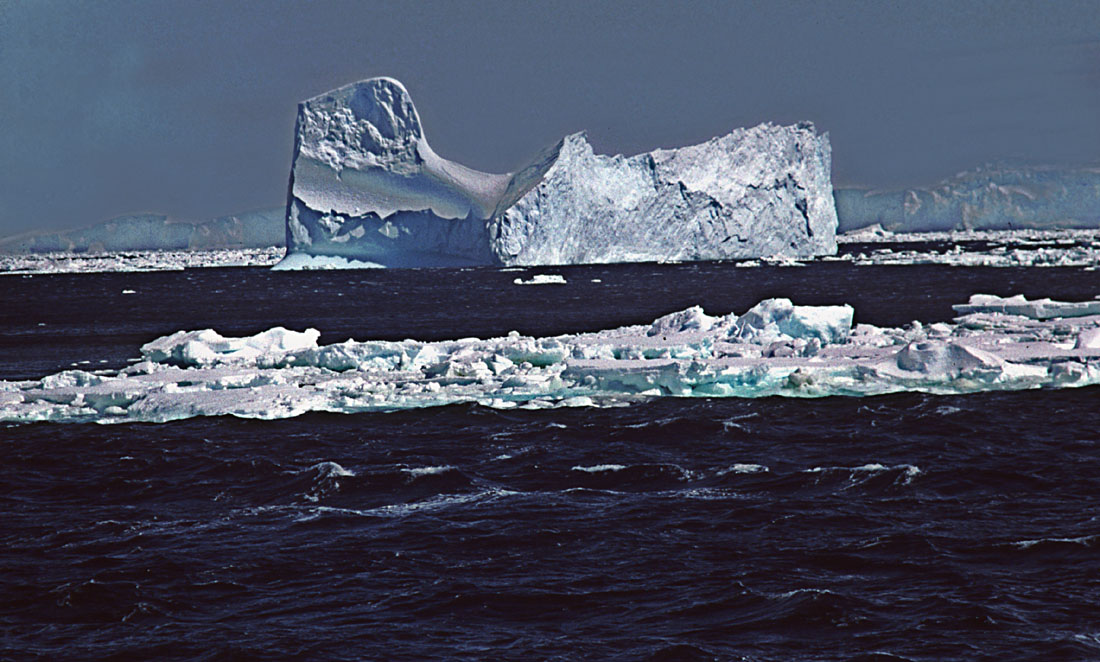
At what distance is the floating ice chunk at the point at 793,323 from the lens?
2412 centimetres

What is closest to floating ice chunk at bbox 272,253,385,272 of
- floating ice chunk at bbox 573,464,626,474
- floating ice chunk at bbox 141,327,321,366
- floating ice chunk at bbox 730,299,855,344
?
floating ice chunk at bbox 141,327,321,366

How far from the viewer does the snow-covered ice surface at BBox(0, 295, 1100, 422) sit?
756 inches

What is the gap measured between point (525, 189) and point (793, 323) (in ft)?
130

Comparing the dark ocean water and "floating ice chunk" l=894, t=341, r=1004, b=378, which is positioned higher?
"floating ice chunk" l=894, t=341, r=1004, b=378

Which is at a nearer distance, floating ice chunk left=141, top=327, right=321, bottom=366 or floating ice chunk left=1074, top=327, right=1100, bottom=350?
floating ice chunk left=1074, top=327, right=1100, bottom=350

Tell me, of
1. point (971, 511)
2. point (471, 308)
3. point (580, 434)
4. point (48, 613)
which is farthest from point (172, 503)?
point (471, 308)

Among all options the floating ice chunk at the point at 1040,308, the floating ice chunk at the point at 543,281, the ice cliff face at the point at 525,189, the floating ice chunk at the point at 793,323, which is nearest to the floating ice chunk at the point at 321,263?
the ice cliff face at the point at 525,189

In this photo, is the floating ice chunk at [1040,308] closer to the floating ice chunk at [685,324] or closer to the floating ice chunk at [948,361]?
the floating ice chunk at [685,324]

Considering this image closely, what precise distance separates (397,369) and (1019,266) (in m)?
53.5

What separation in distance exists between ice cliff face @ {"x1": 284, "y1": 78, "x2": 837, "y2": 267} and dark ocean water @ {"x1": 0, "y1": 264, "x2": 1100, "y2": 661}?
45.7 m

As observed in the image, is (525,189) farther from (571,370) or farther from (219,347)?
(571,370)

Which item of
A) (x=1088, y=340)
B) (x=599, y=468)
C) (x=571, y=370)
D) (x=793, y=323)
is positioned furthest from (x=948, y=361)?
(x=599, y=468)

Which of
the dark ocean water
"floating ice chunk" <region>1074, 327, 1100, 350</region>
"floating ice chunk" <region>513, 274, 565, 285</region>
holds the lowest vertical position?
the dark ocean water

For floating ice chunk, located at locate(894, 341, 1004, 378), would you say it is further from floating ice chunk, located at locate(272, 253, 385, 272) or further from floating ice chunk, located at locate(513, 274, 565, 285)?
floating ice chunk, located at locate(272, 253, 385, 272)
